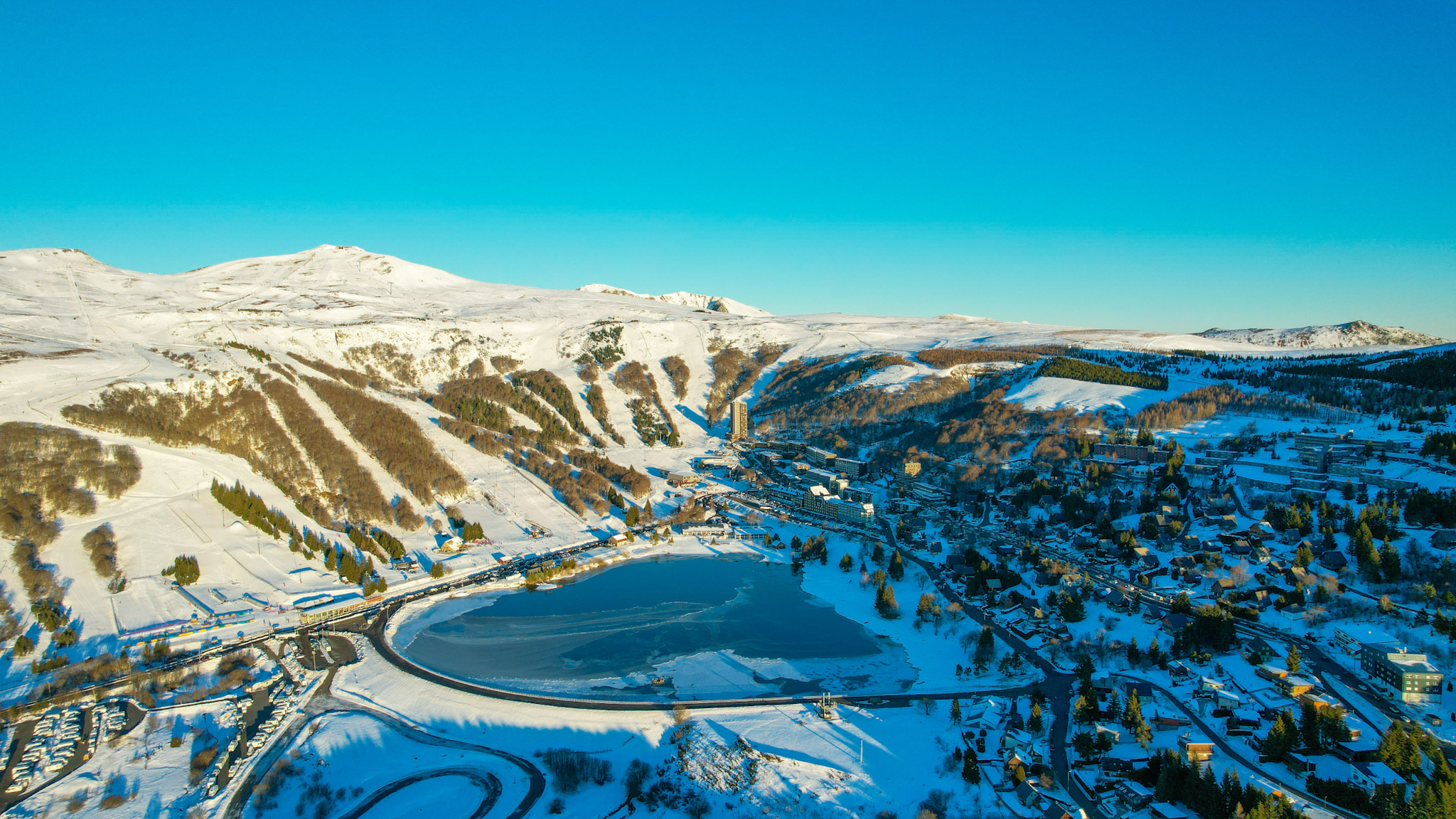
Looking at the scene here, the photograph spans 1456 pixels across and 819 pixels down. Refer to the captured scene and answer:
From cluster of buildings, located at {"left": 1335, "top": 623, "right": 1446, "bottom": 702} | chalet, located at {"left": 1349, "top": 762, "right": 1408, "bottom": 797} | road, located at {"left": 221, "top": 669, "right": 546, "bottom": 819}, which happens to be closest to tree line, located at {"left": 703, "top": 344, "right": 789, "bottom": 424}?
road, located at {"left": 221, "top": 669, "right": 546, "bottom": 819}

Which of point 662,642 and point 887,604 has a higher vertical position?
point 887,604

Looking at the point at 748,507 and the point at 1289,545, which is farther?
the point at 748,507

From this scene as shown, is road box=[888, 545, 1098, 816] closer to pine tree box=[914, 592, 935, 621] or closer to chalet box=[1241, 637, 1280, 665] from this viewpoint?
pine tree box=[914, 592, 935, 621]

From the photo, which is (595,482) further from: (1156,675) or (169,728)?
(1156,675)

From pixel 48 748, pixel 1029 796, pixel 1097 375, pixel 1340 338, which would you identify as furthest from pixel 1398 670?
pixel 1340 338

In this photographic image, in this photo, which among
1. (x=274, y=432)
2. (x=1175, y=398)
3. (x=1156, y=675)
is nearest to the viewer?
(x=1156, y=675)

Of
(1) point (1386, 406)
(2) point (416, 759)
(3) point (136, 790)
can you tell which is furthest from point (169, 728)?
(1) point (1386, 406)

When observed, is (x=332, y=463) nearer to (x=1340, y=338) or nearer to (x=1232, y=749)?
(x=1232, y=749)

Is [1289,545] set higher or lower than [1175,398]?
lower
